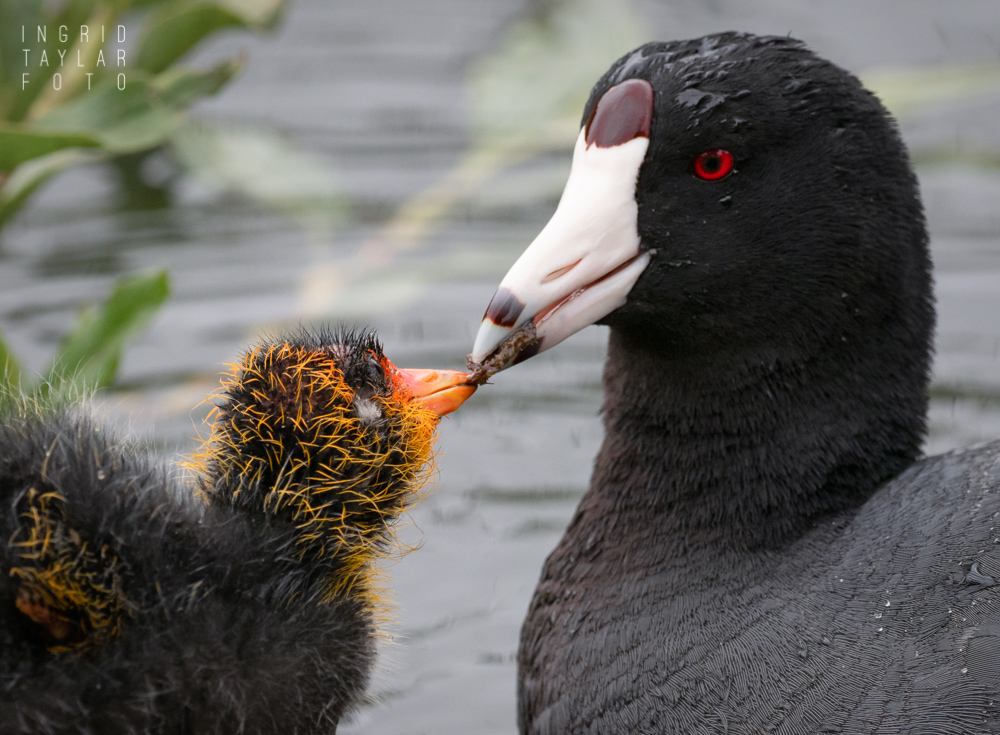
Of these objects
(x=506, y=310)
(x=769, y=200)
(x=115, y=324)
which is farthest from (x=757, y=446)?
(x=115, y=324)

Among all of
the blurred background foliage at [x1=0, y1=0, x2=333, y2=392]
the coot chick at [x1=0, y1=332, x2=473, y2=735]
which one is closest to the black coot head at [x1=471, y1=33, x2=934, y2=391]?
the coot chick at [x1=0, y1=332, x2=473, y2=735]

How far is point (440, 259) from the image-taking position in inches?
203

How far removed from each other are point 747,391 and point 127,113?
6.72 feet

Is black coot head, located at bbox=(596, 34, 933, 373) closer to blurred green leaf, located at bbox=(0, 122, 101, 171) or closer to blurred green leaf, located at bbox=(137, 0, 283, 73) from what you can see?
blurred green leaf, located at bbox=(0, 122, 101, 171)

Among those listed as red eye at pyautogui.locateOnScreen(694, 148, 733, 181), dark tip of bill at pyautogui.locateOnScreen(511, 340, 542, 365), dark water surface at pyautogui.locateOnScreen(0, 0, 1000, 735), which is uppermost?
red eye at pyautogui.locateOnScreen(694, 148, 733, 181)

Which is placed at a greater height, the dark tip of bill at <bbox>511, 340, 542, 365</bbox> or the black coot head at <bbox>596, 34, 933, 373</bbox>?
the black coot head at <bbox>596, 34, 933, 373</bbox>

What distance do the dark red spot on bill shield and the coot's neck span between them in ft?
1.31

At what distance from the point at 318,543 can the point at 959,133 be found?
14.8 ft

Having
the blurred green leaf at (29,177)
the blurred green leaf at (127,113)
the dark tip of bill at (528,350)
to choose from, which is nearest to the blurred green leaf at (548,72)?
the blurred green leaf at (29,177)

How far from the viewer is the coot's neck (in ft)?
8.64

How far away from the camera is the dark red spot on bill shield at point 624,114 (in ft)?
8.33

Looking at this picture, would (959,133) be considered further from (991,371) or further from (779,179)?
(779,179)

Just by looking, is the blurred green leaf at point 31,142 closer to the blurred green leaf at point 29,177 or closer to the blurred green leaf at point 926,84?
the blurred green leaf at point 29,177

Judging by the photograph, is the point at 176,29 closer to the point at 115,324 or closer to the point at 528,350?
the point at 115,324
